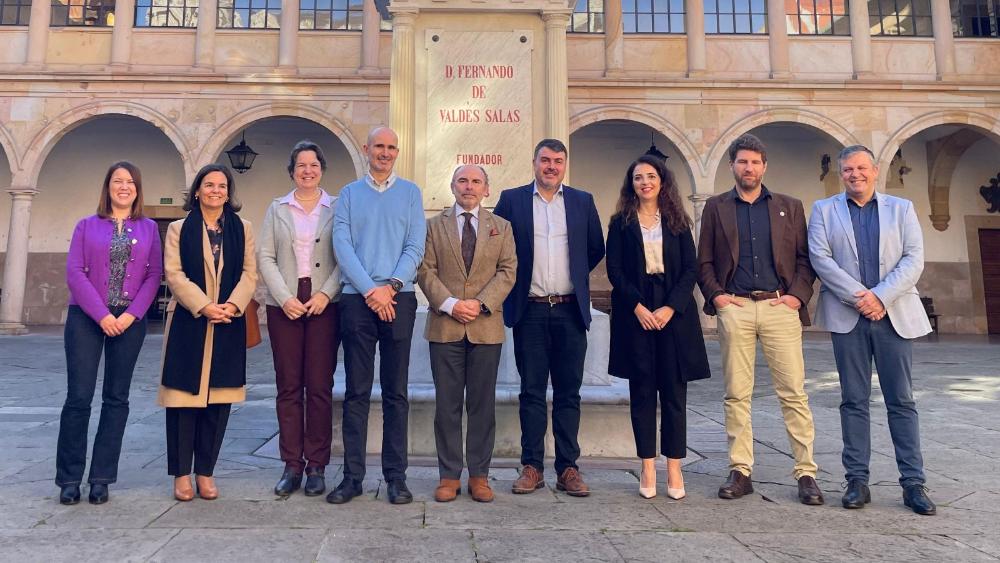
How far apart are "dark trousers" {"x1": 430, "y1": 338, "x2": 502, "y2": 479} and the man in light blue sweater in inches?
6.7

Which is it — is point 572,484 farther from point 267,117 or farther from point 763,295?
point 267,117

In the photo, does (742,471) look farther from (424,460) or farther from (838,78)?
(838,78)

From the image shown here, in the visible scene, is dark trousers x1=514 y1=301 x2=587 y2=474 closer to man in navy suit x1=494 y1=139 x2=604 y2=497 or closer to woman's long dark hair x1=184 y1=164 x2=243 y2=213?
man in navy suit x1=494 y1=139 x2=604 y2=497

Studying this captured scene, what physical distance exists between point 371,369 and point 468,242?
80cm

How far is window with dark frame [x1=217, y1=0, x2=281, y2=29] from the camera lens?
13812mm

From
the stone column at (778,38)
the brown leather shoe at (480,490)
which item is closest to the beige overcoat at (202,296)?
the brown leather shoe at (480,490)

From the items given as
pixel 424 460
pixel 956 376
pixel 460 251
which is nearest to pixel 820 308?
pixel 460 251

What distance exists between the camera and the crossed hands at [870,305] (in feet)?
9.80

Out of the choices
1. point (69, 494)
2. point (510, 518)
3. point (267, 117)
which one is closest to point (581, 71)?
point (267, 117)

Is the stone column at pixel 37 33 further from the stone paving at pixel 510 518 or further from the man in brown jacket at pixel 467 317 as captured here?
the man in brown jacket at pixel 467 317

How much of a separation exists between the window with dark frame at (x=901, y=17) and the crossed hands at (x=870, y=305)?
1434cm

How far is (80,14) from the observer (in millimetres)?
13781

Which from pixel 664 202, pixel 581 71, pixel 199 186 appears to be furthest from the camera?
pixel 581 71

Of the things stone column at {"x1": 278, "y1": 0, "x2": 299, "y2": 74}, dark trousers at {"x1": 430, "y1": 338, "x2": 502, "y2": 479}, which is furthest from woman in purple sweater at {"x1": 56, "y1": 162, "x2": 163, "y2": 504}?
stone column at {"x1": 278, "y1": 0, "x2": 299, "y2": 74}
